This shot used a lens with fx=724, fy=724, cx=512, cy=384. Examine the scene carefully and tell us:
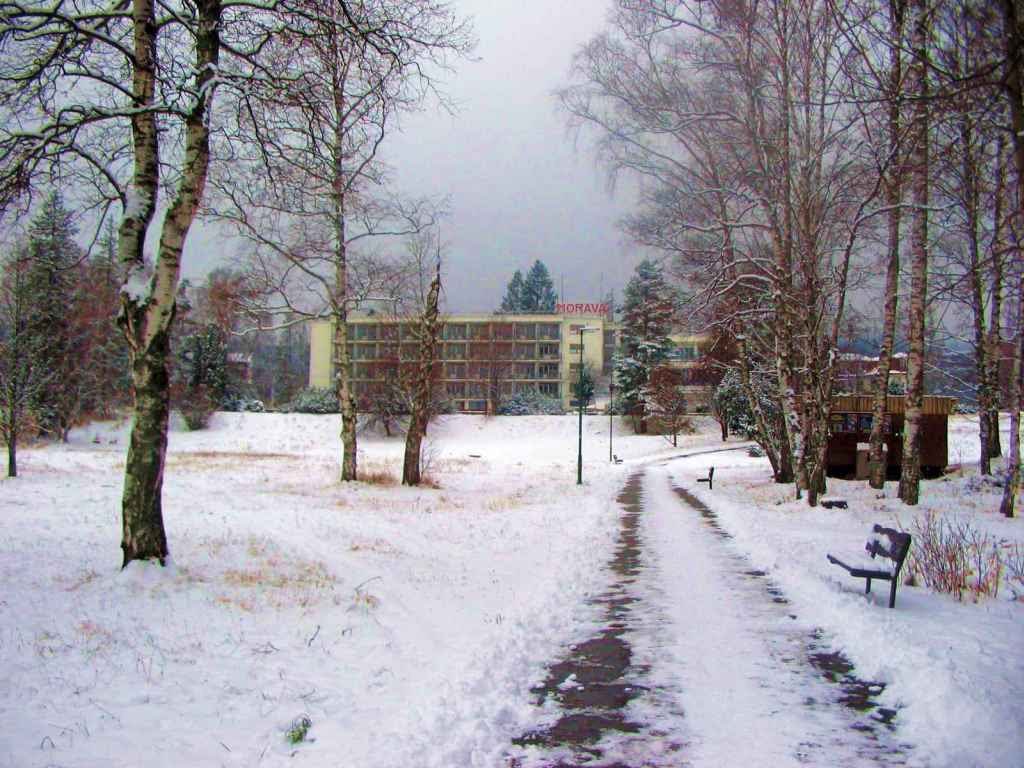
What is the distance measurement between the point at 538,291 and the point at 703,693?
4261 inches

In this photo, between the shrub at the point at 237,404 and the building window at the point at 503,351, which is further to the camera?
the building window at the point at 503,351

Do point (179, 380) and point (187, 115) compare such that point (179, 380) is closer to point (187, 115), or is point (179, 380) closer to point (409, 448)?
point (409, 448)

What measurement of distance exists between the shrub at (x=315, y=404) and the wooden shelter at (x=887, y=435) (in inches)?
1857

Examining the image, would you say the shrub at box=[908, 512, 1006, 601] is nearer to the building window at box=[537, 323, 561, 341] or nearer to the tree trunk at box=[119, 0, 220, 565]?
the tree trunk at box=[119, 0, 220, 565]

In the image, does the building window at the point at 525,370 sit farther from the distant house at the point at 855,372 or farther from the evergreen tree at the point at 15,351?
the evergreen tree at the point at 15,351

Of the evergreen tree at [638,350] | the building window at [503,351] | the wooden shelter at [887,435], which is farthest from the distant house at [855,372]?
the building window at [503,351]

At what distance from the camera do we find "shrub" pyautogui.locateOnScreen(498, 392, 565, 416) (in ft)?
233

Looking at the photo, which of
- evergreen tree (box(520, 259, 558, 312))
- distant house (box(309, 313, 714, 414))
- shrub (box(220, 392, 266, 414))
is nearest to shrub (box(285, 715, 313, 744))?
shrub (box(220, 392, 266, 414))

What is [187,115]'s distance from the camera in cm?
771

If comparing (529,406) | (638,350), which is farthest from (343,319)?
(529,406)

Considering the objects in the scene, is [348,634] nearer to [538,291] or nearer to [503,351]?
[503,351]

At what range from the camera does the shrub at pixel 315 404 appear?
221 ft

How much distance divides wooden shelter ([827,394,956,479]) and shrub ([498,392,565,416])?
41.2 meters

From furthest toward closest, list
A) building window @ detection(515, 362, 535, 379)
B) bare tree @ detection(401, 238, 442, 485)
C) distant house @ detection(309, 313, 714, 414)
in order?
building window @ detection(515, 362, 535, 379) < distant house @ detection(309, 313, 714, 414) < bare tree @ detection(401, 238, 442, 485)
